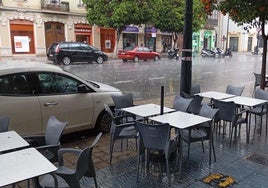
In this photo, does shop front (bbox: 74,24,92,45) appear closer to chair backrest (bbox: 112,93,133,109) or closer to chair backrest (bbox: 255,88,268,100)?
chair backrest (bbox: 255,88,268,100)

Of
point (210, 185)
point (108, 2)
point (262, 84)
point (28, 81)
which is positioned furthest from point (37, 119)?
point (108, 2)

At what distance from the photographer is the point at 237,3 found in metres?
7.76

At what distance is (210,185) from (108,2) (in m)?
26.5

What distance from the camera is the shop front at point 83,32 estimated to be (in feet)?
→ 107

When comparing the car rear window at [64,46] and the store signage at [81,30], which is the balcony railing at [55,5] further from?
the car rear window at [64,46]

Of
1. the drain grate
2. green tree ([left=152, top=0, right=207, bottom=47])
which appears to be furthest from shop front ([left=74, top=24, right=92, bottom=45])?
the drain grate

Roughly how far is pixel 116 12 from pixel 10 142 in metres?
24.8

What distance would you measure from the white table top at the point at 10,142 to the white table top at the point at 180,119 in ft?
6.69

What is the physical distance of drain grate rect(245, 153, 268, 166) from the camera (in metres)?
5.00

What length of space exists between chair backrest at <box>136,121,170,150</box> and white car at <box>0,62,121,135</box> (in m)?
2.03

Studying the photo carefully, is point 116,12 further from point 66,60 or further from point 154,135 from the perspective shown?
point 154,135

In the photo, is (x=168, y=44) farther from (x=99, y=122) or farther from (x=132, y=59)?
(x=99, y=122)

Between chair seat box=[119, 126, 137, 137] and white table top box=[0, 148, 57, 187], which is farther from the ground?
white table top box=[0, 148, 57, 187]

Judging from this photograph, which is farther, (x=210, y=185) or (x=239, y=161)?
(x=239, y=161)
